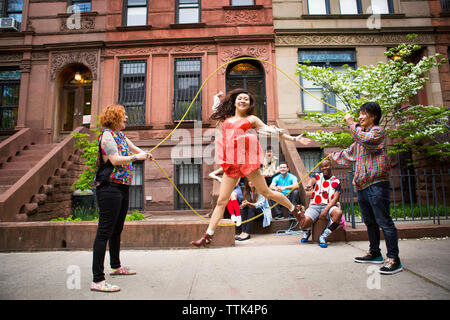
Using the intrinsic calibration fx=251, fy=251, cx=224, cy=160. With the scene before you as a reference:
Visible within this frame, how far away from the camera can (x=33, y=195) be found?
7125mm

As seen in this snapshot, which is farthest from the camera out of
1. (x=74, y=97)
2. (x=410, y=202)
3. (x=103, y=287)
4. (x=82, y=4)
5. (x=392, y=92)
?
(x=74, y=97)

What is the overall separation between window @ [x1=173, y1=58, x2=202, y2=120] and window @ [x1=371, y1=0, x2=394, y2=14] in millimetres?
8593

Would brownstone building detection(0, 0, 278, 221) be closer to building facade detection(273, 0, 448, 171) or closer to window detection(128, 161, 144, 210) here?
window detection(128, 161, 144, 210)

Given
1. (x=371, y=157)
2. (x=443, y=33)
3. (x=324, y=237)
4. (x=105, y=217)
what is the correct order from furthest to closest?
(x=443, y=33), (x=324, y=237), (x=371, y=157), (x=105, y=217)

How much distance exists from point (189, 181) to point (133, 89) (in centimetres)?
488

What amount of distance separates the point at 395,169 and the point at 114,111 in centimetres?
1117

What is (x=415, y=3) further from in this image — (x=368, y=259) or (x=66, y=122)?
(x=66, y=122)

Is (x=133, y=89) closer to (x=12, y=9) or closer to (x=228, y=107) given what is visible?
(x=12, y=9)

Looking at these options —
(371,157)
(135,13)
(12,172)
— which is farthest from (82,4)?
(371,157)

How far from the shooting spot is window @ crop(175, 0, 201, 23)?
38.6 ft

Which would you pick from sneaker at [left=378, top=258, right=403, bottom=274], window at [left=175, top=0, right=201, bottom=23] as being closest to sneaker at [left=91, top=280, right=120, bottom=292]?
sneaker at [left=378, top=258, right=403, bottom=274]

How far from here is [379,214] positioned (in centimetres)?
336

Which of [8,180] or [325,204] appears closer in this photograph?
[325,204]

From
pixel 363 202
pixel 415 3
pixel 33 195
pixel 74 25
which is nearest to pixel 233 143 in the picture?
pixel 363 202
